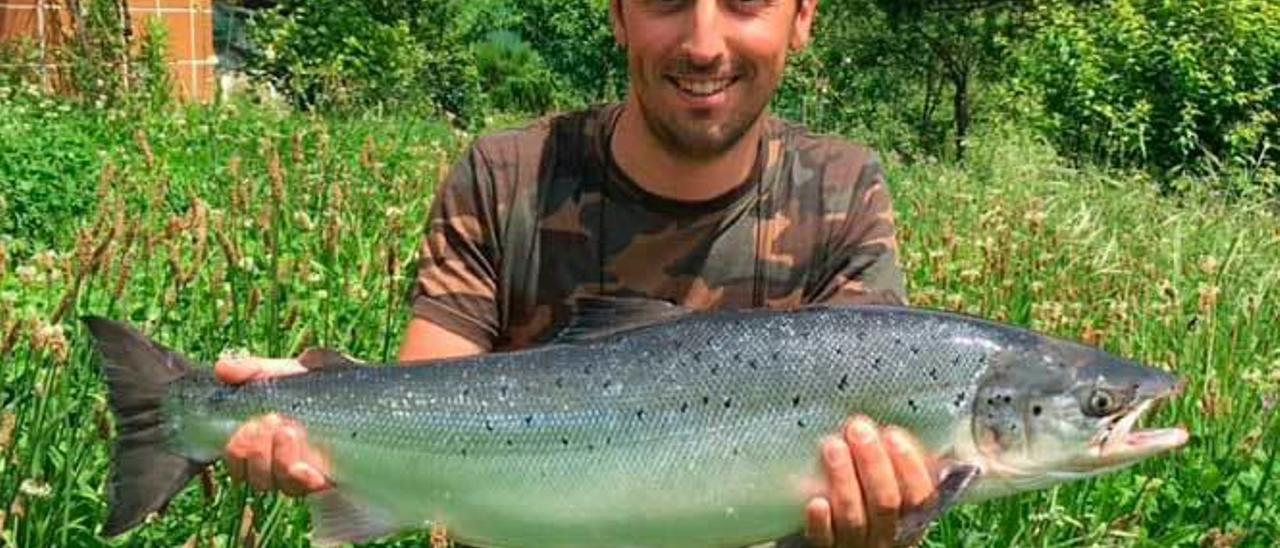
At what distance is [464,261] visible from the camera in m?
2.99

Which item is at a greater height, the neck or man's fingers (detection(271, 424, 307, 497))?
the neck

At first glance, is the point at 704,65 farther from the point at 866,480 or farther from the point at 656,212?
the point at 866,480

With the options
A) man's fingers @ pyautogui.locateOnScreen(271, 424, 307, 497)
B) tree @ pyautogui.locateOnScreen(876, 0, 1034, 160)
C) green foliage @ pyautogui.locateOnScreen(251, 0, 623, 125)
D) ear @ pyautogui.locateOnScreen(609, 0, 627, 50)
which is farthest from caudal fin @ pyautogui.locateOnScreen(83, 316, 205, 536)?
tree @ pyautogui.locateOnScreen(876, 0, 1034, 160)

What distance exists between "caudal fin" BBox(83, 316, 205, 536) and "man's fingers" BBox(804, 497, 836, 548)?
97 centimetres

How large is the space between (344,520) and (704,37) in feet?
3.29

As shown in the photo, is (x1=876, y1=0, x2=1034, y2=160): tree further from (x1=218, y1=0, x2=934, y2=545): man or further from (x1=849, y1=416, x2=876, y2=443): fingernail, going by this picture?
(x1=849, y1=416, x2=876, y2=443): fingernail

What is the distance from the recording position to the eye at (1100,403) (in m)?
2.44

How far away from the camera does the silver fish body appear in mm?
2434

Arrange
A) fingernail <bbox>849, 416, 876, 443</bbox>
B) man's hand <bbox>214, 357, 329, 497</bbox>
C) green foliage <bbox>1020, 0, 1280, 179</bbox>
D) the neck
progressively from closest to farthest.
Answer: fingernail <bbox>849, 416, 876, 443</bbox> → man's hand <bbox>214, 357, 329, 497</bbox> → the neck → green foliage <bbox>1020, 0, 1280, 179</bbox>

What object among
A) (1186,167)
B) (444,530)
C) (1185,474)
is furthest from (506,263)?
(1186,167)

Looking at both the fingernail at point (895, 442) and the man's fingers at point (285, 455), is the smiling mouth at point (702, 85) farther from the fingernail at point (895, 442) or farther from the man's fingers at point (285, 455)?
the man's fingers at point (285, 455)

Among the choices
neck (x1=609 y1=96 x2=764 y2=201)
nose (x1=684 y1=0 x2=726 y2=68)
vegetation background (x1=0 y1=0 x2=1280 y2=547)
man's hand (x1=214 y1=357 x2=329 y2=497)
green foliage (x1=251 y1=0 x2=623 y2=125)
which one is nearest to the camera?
man's hand (x1=214 y1=357 x2=329 y2=497)

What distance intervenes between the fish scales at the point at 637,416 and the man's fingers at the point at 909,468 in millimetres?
32

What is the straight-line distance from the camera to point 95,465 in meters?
3.37
